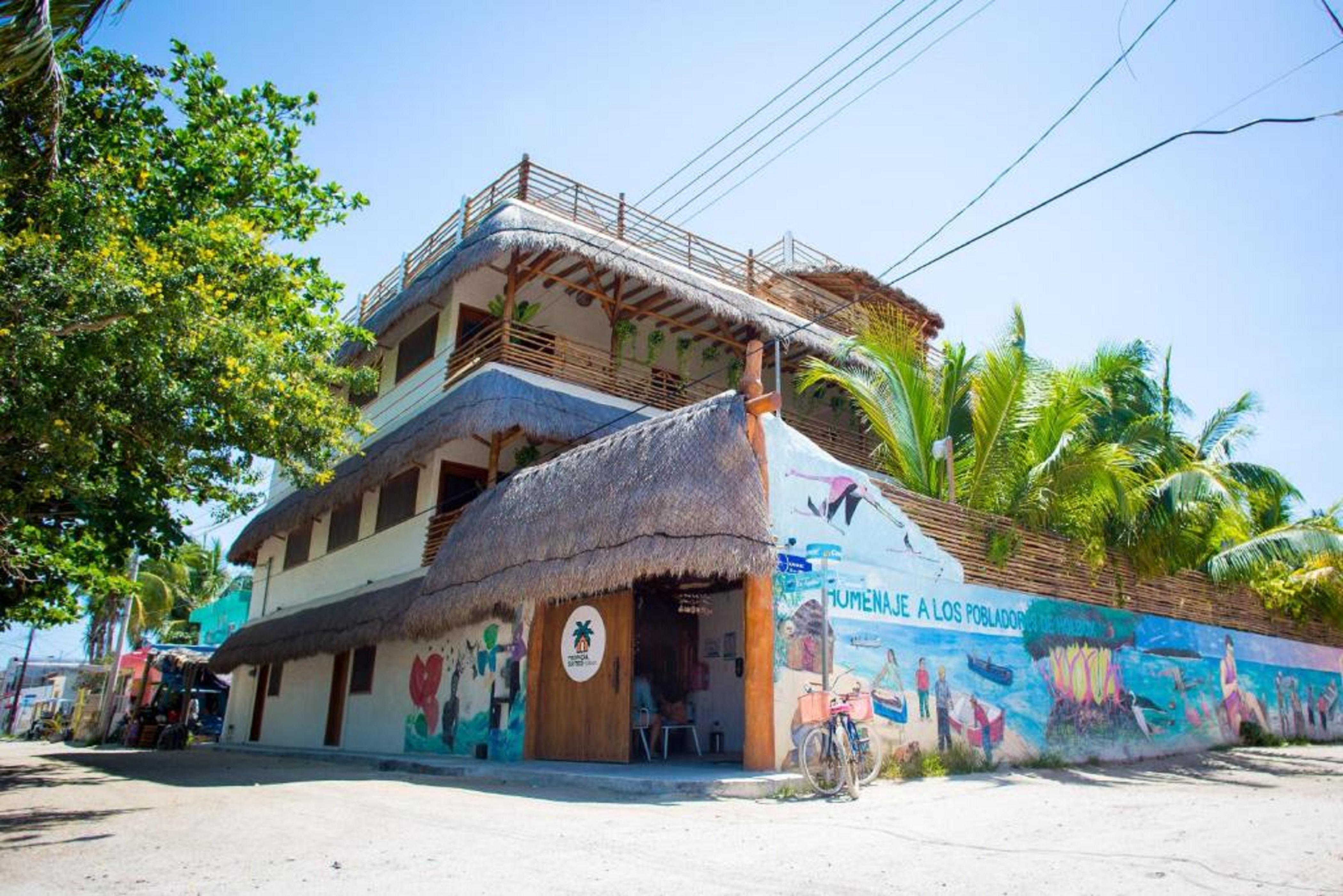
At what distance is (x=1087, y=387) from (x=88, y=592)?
1513 centimetres

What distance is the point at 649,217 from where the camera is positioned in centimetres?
1630

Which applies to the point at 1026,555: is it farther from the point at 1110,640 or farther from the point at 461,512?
the point at 461,512

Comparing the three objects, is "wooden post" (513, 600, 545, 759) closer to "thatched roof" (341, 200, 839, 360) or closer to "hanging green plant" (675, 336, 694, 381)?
"thatched roof" (341, 200, 839, 360)

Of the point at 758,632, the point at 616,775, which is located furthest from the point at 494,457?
the point at 616,775

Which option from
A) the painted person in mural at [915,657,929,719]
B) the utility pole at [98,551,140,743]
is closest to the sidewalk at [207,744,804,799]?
the painted person in mural at [915,657,929,719]

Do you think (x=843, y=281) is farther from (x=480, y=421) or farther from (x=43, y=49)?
(x=43, y=49)

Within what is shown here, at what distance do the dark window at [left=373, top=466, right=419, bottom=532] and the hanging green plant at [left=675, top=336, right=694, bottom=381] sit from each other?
219 inches

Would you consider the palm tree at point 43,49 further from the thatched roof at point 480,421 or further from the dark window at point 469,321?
the dark window at point 469,321

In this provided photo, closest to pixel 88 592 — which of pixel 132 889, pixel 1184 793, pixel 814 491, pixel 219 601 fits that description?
pixel 132 889

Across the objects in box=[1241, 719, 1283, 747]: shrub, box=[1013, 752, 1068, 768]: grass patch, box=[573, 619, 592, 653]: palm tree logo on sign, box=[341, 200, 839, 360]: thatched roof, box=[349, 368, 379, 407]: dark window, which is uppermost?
box=[341, 200, 839, 360]: thatched roof

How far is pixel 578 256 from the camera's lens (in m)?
14.5

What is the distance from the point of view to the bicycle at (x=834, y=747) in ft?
27.1

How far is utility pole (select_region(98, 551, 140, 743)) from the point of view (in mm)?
23516

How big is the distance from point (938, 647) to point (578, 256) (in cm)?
834
